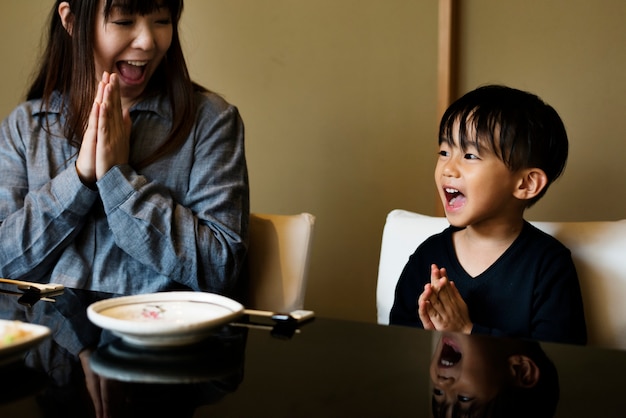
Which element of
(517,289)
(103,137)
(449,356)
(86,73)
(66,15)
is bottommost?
(517,289)

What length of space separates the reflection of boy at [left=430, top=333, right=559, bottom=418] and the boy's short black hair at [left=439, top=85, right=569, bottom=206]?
2.03ft

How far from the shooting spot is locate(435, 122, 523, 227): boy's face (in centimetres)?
131

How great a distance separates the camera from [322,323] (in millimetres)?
850

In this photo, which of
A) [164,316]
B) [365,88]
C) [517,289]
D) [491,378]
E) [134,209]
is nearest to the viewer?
[491,378]

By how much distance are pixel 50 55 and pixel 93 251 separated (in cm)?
47

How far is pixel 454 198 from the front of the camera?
1347 millimetres

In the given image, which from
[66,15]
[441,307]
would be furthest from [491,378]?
[66,15]

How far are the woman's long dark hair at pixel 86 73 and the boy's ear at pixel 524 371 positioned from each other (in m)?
1.00

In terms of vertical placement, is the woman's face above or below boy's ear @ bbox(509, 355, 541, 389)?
above

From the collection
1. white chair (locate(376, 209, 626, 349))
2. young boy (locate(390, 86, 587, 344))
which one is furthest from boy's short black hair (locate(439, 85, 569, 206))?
white chair (locate(376, 209, 626, 349))

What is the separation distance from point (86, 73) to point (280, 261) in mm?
585

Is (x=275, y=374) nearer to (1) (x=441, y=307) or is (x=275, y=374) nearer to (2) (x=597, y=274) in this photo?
(1) (x=441, y=307)

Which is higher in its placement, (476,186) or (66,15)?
(66,15)

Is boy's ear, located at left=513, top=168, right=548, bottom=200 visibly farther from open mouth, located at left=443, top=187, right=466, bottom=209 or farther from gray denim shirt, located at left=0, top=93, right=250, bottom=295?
gray denim shirt, located at left=0, top=93, right=250, bottom=295
